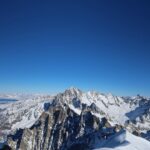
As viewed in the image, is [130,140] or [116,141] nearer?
[130,140]

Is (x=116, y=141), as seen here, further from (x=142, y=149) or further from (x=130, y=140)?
(x=142, y=149)

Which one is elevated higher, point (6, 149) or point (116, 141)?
point (116, 141)

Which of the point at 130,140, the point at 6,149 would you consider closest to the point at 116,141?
the point at 130,140

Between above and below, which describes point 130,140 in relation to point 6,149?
above

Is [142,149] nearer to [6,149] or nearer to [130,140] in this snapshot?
[130,140]

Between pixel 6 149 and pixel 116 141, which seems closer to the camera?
pixel 6 149

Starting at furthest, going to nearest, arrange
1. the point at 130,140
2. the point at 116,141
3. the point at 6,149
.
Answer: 1. the point at 116,141
2. the point at 130,140
3. the point at 6,149

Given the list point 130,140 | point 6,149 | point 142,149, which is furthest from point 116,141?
point 6,149

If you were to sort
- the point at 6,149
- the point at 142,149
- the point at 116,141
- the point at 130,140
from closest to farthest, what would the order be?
the point at 6,149 → the point at 142,149 → the point at 130,140 → the point at 116,141

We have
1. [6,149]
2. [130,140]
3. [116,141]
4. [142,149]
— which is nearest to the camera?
[6,149]
